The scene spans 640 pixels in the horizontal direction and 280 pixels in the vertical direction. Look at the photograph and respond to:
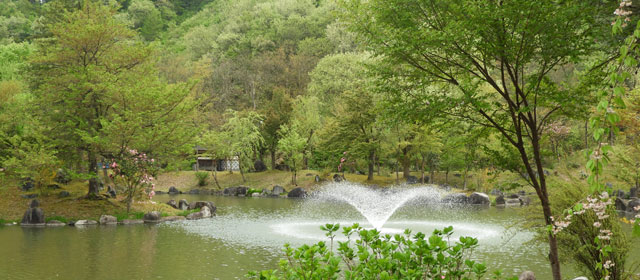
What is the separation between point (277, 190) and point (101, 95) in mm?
18892

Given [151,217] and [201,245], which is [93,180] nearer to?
[151,217]

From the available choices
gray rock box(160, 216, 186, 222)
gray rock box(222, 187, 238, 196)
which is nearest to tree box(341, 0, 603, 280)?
gray rock box(160, 216, 186, 222)

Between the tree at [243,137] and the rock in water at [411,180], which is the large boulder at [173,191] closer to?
the tree at [243,137]

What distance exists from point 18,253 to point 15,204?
380 inches

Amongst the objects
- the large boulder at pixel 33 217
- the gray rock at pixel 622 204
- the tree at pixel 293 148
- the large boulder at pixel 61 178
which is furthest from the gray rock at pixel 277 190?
the gray rock at pixel 622 204

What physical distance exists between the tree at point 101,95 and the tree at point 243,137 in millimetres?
17924

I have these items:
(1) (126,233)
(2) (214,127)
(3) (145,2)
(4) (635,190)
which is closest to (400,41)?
(1) (126,233)

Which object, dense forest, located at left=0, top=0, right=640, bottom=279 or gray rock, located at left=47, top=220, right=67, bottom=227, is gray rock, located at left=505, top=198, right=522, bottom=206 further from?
gray rock, located at left=47, top=220, right=67, bottom=227

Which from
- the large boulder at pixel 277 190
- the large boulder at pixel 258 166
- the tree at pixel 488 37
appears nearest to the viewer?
the tree at pixel 488 37

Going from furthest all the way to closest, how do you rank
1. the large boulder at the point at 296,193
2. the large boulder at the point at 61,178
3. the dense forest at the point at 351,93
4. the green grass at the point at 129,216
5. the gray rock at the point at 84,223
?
1. the large boulder at the point at 296,193
2. the large boulder at the point at 61,178
3. the green grass at the point at 129,216
4. the gray rock at the point at 84,223
5. the dense forest at the point at 351,93

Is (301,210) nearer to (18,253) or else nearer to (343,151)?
(343,151)

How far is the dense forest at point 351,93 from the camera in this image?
8.66 m

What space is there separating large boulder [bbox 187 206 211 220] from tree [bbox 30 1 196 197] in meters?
3.43

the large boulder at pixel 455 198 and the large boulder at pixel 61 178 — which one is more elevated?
the large boulder at pixel 61 178
